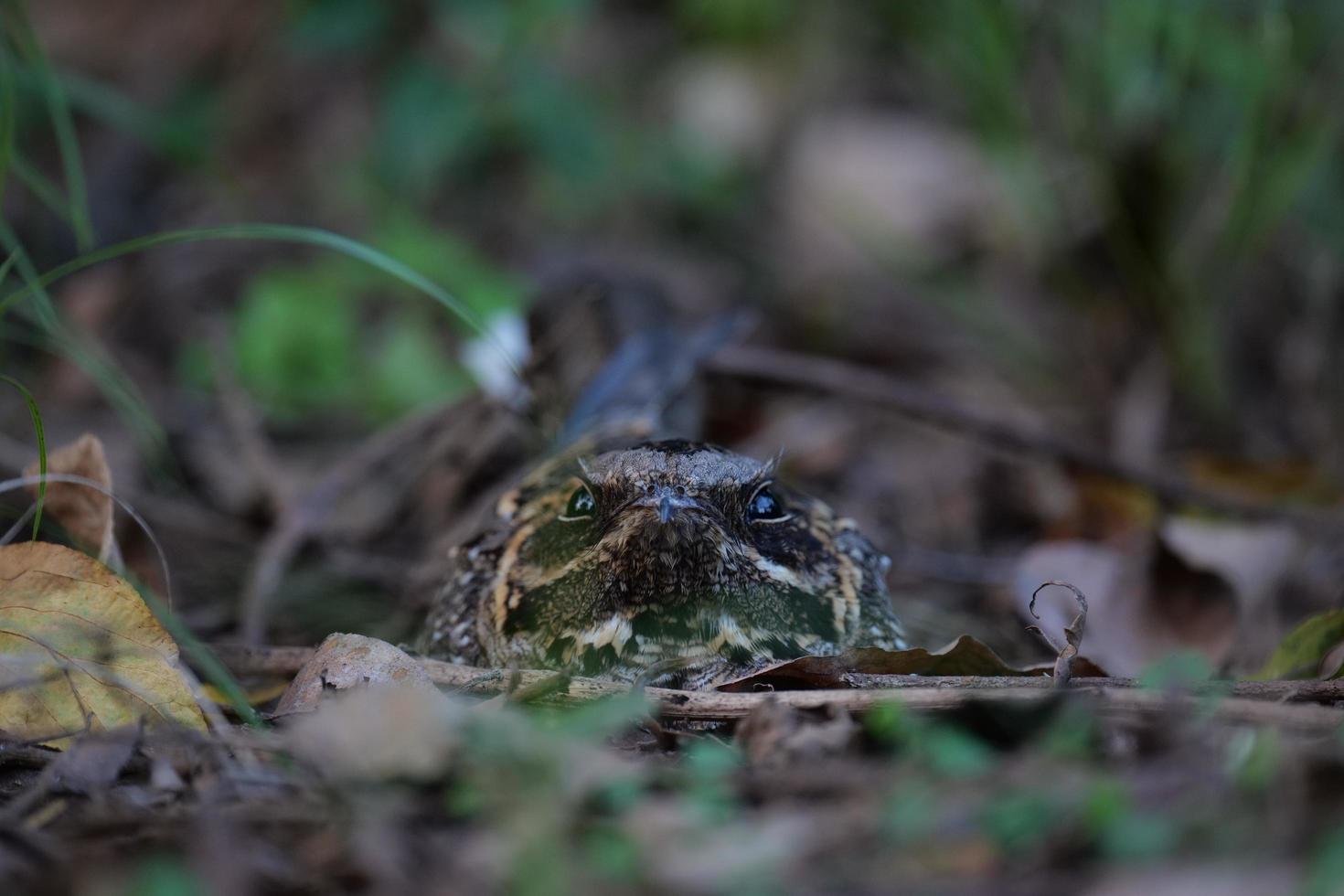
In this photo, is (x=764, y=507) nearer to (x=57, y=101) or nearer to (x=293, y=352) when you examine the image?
(x=57, y=101)

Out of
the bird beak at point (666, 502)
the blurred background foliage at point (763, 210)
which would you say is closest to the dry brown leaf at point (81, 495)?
the blurred background foliage at point (763, 210)

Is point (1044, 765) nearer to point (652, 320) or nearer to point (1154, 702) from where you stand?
point (1154, 702)

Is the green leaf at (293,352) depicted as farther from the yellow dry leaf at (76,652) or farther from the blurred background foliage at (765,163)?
the yellow dry leaf at (76,652)

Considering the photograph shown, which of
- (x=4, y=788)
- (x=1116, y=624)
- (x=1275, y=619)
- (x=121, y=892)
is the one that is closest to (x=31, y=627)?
(x=4, y=788)

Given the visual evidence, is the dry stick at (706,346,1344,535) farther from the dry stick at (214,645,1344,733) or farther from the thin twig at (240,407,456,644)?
the dry stick at (214,645,1344,733)

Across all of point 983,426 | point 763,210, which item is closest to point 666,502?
point 983,426
